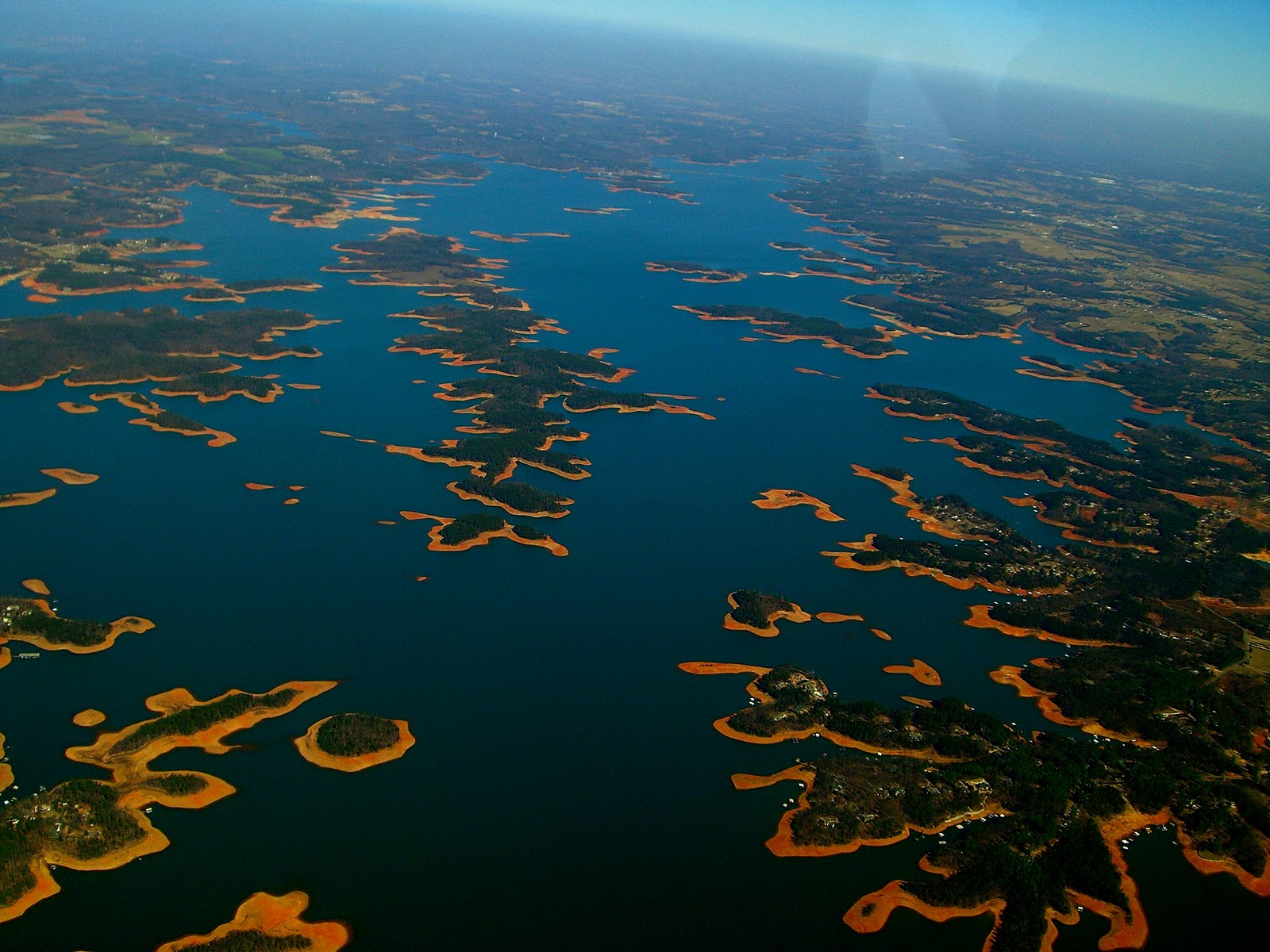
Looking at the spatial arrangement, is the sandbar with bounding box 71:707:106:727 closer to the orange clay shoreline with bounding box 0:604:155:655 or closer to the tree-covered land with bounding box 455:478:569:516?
the orange clay shoreline with bounding box 0:604:155:655

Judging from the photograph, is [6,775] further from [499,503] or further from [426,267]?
[426,267]

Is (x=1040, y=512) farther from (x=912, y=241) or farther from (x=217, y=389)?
(x=912, y=241)

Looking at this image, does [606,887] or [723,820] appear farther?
[723,820]

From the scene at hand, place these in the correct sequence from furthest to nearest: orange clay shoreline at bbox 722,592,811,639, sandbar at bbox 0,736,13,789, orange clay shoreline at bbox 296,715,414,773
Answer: orange clay shoreline at bbox 722,592,811,639, orange clay shoreline at bbox 296,715,414,773, sandbar at bbox 0,736,13,789

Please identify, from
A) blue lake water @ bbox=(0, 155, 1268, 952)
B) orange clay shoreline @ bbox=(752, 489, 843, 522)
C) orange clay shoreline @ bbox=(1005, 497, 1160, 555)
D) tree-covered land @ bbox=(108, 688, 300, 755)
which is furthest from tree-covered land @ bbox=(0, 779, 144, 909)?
orange clay shoreline @ bbox=(1005, 497, 1160, 555)

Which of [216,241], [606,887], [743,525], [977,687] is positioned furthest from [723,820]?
[216,241]
